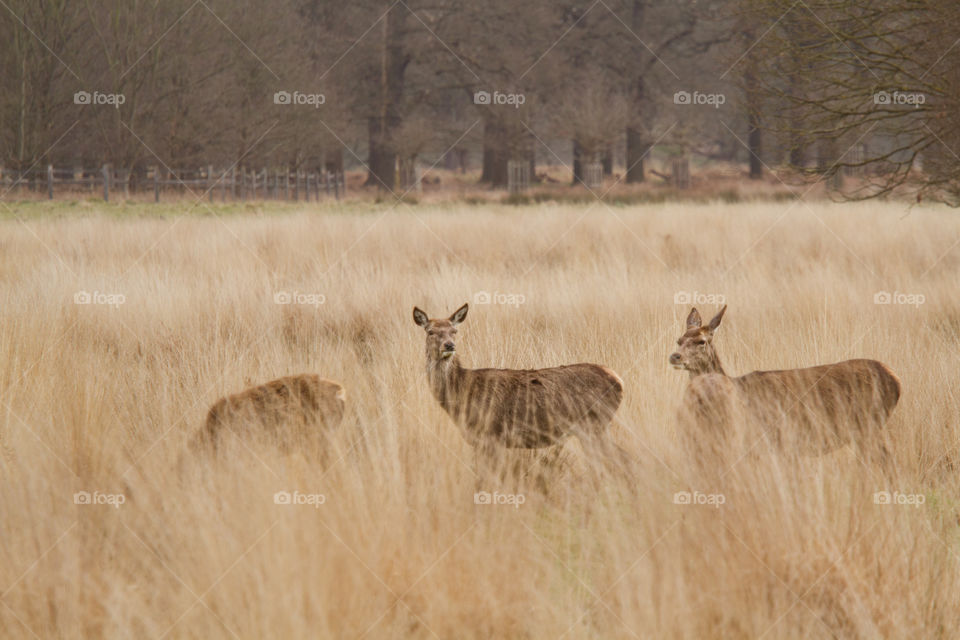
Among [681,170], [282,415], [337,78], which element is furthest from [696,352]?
[337,78]

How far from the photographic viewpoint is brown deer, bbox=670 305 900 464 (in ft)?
13.8

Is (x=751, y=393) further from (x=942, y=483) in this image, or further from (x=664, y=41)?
(x=664, y=41)

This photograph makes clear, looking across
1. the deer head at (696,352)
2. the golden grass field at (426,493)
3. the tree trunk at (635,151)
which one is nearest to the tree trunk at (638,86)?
the tree trunk at (635,151)

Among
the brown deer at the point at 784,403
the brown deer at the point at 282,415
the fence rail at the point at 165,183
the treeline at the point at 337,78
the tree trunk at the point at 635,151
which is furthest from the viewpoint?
the tree trunk at the point at 635,151

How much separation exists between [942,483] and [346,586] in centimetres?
332

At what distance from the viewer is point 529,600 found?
337cm

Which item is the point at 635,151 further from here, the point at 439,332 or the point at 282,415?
the point at 282,415

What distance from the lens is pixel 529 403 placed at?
174 inches

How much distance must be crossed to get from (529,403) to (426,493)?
0.73 meters

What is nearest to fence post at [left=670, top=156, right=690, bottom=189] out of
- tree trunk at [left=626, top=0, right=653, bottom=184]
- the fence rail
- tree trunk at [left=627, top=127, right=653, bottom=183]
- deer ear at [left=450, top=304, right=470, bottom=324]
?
tree trunk at [left=626, top=0, right=653, bottom=184]

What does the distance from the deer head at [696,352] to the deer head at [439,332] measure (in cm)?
103

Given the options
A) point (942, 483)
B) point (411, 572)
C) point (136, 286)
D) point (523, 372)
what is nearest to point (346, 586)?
point (411, 572)

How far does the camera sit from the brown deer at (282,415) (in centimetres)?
432

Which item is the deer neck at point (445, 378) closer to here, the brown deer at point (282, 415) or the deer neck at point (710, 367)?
the brown deer at point (282, 415)
